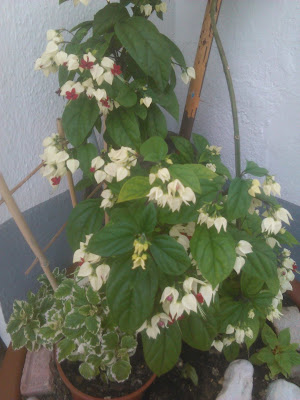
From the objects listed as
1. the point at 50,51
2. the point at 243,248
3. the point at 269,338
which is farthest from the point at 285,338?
the point at 50,51

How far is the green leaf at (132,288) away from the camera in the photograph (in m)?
0.70

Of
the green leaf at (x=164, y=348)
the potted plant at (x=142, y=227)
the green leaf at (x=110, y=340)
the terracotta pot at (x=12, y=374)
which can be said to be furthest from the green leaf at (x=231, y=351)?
the terracotta pot at (x=12, y=374)

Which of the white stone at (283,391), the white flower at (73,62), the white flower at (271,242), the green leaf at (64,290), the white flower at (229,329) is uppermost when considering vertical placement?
the white flower at (73,62)

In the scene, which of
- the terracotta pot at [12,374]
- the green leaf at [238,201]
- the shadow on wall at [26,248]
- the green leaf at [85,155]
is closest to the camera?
the green leaf at [238,201]

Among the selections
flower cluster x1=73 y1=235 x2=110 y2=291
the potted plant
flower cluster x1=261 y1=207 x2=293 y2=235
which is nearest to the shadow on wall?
the potted plant

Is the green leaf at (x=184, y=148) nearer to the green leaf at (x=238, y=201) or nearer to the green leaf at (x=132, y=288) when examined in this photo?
the green leaf at (x=238, y=201)

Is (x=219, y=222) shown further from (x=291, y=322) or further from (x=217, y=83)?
(x=217, y=83)

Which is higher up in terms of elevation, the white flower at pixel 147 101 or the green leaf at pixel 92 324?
the white flower at pixel 147 101

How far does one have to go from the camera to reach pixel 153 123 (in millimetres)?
943

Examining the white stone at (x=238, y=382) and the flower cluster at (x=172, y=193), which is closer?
the flower cluster at (x=172, y=193)

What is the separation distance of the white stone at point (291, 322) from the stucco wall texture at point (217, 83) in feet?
1.47

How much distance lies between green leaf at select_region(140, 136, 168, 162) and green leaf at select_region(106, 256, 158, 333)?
0.70 ft

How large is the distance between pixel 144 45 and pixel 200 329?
0.71m

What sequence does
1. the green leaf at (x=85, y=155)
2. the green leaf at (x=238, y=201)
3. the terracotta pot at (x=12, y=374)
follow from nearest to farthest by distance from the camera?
the green leaf at (x=238, y=201)
the green leaf at (x=85, y=155)
the terracotta pot at (x=12, y=374)
